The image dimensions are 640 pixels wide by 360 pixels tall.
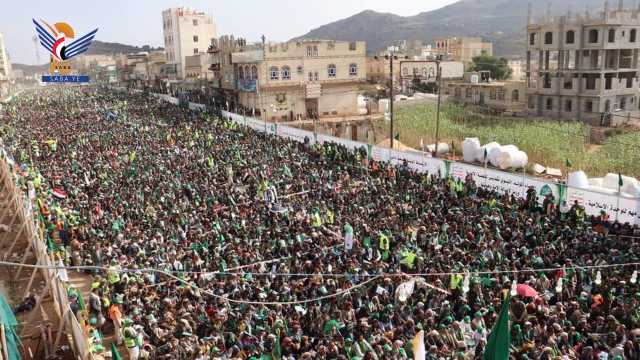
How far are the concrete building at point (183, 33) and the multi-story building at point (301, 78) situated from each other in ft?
114

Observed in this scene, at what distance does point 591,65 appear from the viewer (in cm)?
4103

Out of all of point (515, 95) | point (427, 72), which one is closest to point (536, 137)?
point (515, 95)

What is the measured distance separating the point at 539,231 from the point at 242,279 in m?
7.63

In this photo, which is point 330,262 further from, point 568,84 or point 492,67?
point 492,67

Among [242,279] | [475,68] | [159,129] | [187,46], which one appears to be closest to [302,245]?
[242,279]

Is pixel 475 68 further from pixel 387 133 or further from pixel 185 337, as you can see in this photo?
pixel 185 337

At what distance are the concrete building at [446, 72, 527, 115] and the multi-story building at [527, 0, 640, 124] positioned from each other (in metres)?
3.58

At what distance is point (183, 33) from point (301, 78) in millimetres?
40753

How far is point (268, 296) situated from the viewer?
1099 cm

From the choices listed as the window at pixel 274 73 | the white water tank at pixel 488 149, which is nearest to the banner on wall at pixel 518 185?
the white water tank at pixel 488 149

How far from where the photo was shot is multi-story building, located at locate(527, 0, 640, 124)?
131ft

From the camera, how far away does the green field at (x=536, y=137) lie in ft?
88.9

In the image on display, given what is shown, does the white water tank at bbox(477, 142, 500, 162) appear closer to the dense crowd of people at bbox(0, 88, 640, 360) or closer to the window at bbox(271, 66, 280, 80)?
the dense crowd of people at bbox(0, 88, 640, 360)

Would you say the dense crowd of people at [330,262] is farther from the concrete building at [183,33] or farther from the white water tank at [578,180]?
the concrete building at [183,33]
